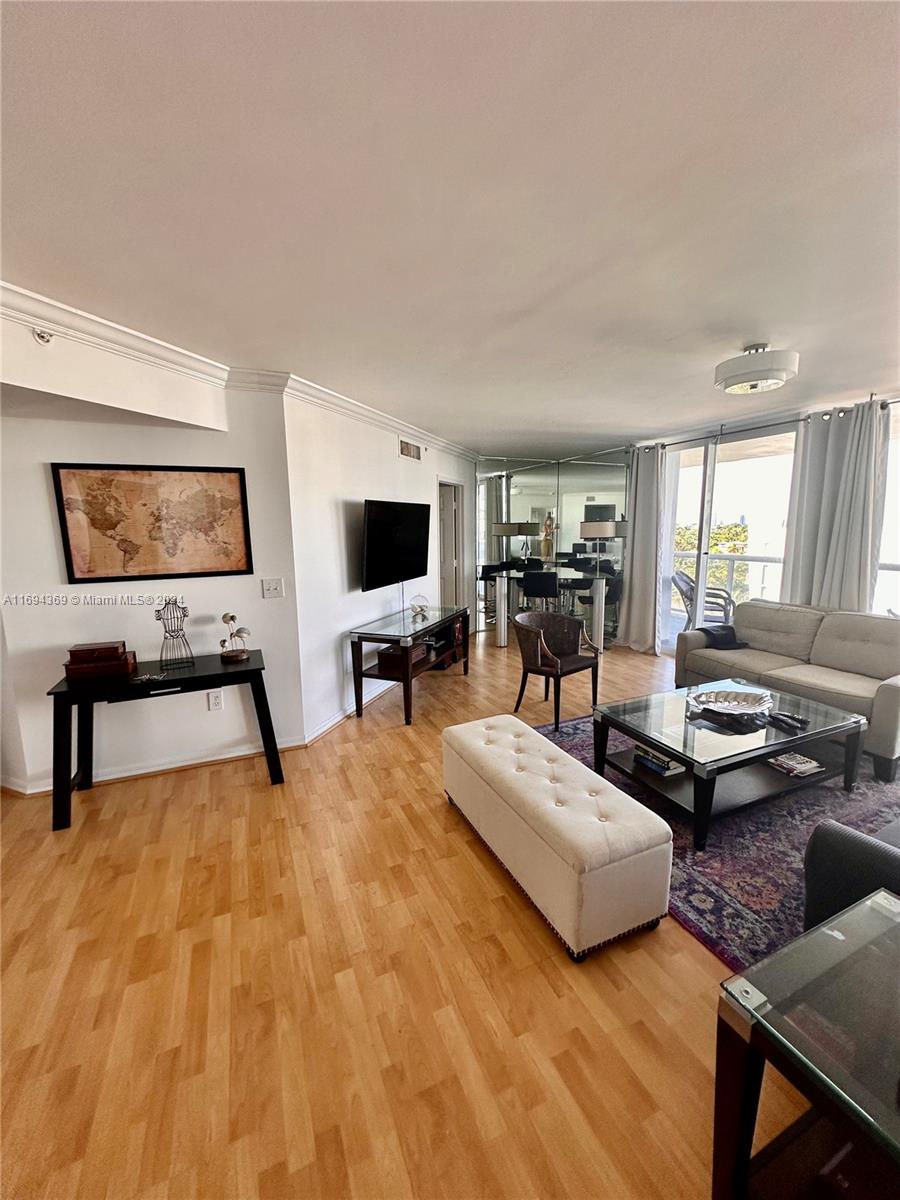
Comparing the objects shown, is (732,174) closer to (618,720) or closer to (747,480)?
(618,720)

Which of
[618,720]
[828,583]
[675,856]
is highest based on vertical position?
[828,583]

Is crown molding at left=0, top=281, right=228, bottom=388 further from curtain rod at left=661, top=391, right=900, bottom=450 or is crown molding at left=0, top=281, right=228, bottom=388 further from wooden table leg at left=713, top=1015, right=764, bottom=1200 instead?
curtain rod at left=661, top=391, right=900, bottom=450

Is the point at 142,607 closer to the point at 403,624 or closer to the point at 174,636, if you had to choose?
the point at 174,636

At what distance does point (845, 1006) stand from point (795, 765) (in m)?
1.83

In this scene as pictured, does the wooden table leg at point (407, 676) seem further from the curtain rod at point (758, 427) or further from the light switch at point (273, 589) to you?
the curtain rod at point (758, 427)

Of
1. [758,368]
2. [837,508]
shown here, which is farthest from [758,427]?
[758,368]

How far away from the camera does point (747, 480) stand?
461 cm

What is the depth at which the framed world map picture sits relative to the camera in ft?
8.20

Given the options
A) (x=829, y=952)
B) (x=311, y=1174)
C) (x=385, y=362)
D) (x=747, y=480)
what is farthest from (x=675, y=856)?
(x=747, y=480)

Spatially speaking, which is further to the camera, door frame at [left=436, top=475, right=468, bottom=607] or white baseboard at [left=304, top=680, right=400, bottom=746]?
door frame at [left=436, top=475, right=468, bottom=607]

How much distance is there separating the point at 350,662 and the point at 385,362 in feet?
7.39

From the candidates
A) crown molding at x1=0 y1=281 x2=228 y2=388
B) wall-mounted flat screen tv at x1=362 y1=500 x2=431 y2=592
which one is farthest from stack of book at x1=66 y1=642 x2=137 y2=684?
wall-mounted flat screen tv at x1=362 y1=500 x2=431 y2=592

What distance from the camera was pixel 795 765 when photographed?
8.23ft

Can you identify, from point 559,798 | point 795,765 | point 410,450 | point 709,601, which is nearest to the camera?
point 559,798
